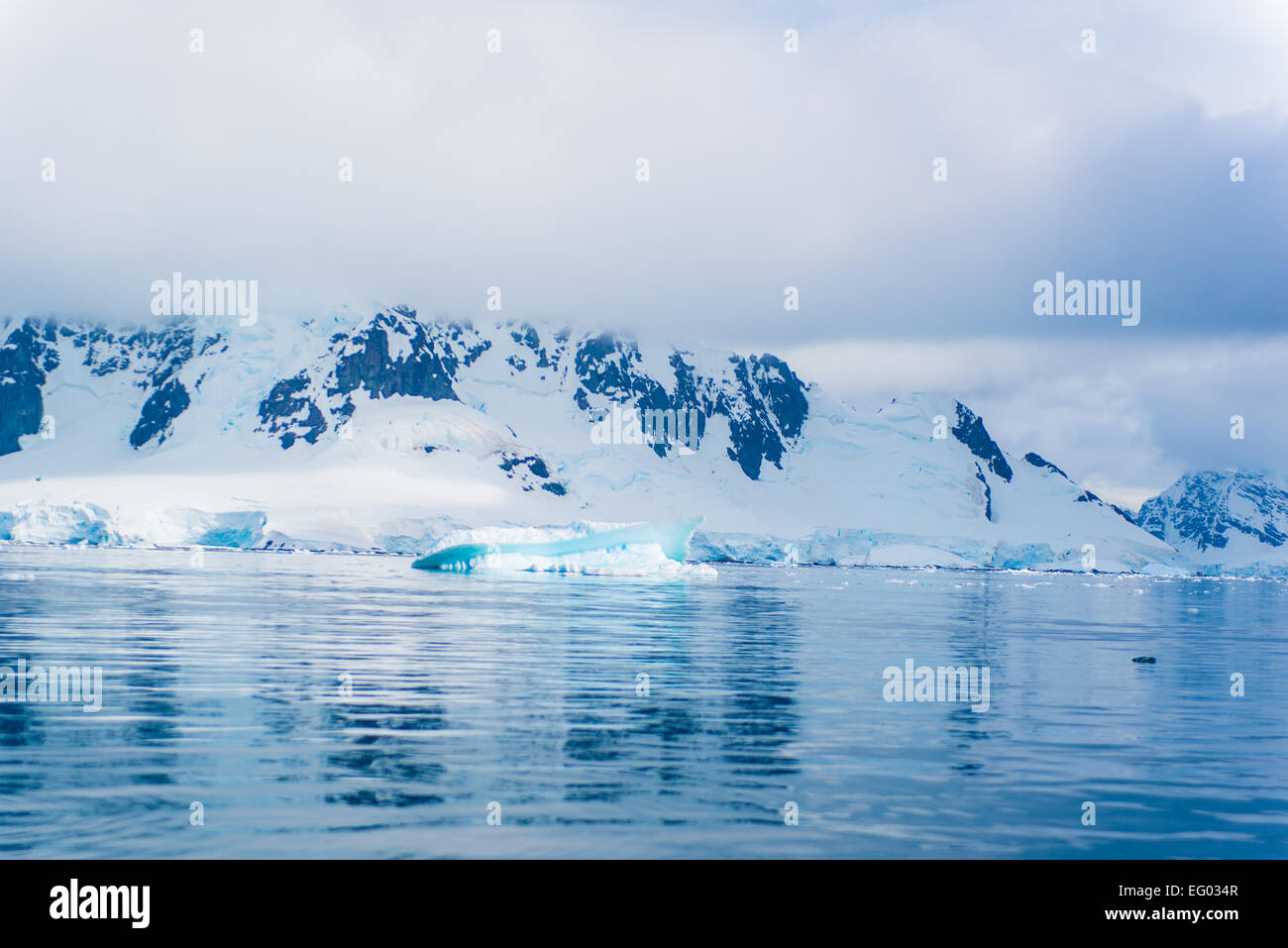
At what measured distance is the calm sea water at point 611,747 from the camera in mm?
10500

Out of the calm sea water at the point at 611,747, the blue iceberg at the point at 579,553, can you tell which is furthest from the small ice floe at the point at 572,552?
the calm sea water at the point at 611,747

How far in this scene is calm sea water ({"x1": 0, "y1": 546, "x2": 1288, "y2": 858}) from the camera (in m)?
10.5

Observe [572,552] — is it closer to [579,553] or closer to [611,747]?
[579,553]

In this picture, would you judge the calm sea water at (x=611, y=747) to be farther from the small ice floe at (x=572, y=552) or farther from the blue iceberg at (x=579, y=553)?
the blue iceberg at (x=579, y=553)

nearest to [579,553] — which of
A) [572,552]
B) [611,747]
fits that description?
[572,552]

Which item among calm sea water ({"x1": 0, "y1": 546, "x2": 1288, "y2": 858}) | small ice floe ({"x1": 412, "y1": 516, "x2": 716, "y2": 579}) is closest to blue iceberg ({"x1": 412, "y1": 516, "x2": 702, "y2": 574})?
small ice floe ({"x1": 412, "y1": 516, "x2": 716, "y2": 579})

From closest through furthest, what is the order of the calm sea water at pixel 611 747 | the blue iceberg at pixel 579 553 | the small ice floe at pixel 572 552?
the calm sea water at pixel 611 747 < the small ice floe at pixel 572 552 < the blue iceberg at pixel 579 553

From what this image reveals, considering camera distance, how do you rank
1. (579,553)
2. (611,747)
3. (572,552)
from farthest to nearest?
(579,553) → (572,552) → (611,747)

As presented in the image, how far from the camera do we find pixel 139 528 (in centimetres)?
12412

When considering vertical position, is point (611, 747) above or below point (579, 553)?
below

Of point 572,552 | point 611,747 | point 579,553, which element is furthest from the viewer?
point 579,553

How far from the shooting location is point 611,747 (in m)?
14.6

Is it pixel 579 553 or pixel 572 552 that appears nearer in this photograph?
pixel 572 552
